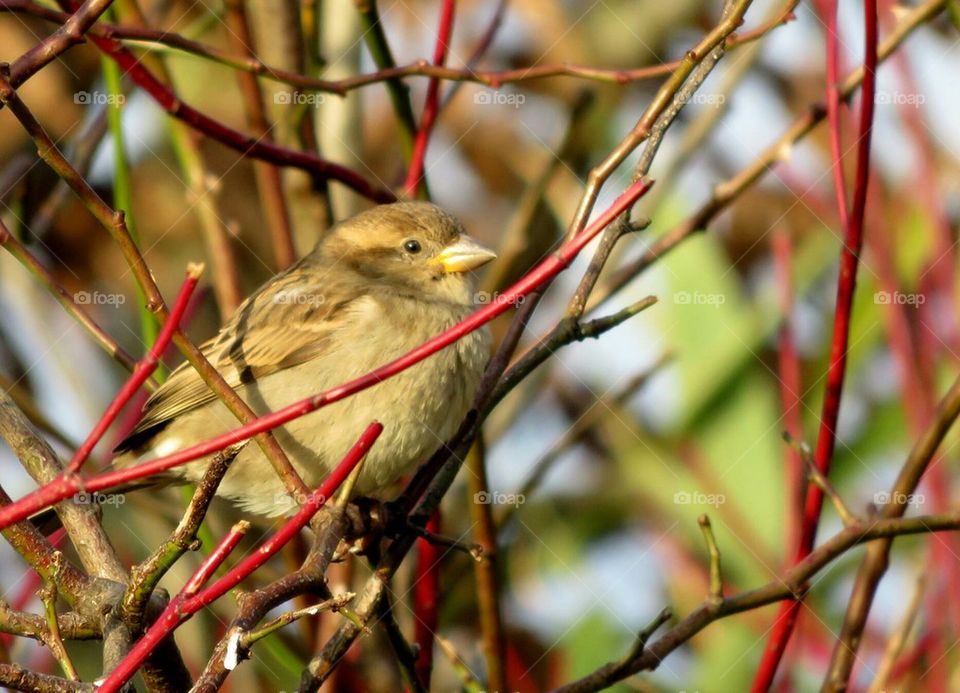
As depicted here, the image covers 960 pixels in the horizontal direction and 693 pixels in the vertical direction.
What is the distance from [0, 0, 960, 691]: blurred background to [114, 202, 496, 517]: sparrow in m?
0.14

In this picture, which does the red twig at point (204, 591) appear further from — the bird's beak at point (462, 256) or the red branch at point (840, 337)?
the bird's beak at point (462, 256)

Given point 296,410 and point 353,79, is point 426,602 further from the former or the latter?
point 296,410

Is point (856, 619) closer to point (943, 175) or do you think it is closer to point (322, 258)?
point (322, 258)

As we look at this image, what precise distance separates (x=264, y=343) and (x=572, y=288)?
1.46 m

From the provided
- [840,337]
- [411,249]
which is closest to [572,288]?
[411,249]

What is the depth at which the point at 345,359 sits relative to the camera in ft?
12.8

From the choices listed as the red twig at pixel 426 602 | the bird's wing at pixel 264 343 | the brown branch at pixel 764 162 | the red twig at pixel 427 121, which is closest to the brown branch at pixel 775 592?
the red twig at pixel 426 602

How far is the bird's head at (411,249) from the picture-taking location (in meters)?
4.15

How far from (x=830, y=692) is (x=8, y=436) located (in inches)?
64.4

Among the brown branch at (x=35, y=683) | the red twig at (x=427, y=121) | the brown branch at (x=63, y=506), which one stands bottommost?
the brown branch at (x=35, y=683)

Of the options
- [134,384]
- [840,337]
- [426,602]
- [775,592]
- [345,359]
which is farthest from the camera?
[345,359]

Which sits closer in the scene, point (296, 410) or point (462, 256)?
point (296, 410)

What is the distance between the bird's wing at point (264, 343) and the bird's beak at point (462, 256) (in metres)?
0.30

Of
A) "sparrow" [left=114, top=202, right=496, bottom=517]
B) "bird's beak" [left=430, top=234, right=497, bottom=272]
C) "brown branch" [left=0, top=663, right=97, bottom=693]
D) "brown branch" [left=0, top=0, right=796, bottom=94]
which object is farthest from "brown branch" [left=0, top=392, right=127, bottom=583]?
"bird's beak" [left=430, top=234, right=497, bottom=272]
